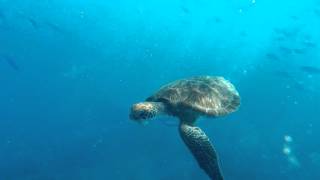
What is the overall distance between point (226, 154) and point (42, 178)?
839 centimetres

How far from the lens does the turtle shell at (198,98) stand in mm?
7078

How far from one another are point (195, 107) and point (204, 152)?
3.50 feet

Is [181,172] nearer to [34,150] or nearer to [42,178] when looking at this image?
[42,178]

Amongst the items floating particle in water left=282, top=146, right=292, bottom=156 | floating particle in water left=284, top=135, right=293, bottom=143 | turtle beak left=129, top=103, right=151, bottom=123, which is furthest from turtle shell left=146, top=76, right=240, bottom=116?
floating particle in water left=284, top=135, right=293, bottom=143

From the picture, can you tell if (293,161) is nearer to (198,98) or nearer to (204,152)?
(198,98)

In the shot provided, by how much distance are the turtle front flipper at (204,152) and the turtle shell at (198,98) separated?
0.68 metres

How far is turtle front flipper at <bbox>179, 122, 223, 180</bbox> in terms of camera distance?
19.8ft

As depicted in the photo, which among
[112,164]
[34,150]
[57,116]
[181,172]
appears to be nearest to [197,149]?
[181,172]

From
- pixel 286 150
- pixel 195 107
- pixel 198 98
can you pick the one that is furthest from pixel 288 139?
pixel 195 107

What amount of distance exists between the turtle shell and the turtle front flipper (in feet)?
2.23

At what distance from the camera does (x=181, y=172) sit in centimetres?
1914

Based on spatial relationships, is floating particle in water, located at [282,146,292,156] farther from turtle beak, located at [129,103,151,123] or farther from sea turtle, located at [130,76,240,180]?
turtle beak, located at [129,103,151,123]

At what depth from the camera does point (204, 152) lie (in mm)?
6133

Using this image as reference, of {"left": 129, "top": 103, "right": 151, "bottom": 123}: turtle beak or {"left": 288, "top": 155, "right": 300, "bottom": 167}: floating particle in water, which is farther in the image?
{"left": 288, "top": 155, "right": 300, "bottom": 167}: floating particle in water
